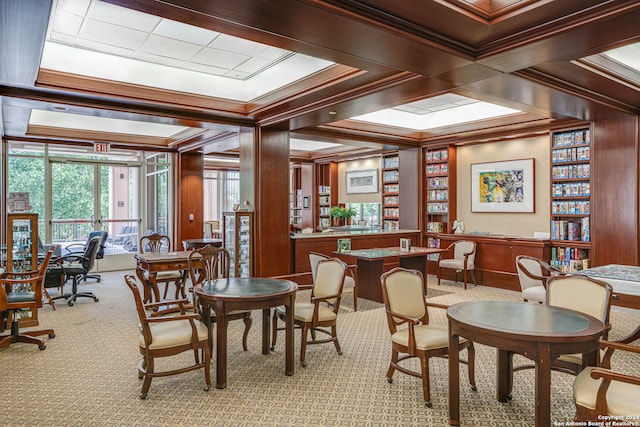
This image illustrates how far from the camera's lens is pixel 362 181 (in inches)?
448

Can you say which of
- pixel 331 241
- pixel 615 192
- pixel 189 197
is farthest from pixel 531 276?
pixel 189 197

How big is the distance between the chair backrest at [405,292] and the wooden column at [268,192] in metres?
3.52

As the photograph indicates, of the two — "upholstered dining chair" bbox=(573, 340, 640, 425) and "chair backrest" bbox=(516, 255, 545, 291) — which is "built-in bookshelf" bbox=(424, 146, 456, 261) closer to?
"chair backrest" bbox=(516, 255, 545, 291)

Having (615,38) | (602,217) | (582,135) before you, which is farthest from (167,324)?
(582,135)

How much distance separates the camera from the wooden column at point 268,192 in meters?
6.76

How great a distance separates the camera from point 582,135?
664cm

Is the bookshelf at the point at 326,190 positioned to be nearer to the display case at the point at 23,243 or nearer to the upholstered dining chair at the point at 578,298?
the display case at the point at 23,243

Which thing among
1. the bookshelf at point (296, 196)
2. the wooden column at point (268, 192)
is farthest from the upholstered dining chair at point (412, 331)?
the bookshelf at point (296, 196)

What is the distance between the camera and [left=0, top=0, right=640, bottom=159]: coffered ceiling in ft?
9.76

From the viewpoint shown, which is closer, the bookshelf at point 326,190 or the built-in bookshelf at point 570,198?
the built-in bookshelf at point 570,198

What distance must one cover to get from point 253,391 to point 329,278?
4.80 feet

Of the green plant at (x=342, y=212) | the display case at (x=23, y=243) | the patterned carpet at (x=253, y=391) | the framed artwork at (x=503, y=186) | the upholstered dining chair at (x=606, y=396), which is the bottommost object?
the patterned carpet at (x=253, y=391)

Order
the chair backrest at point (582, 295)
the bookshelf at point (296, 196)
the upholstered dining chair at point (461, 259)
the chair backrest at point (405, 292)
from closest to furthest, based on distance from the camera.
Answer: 1. the chair backrest at point (582, 295)
2. the chair backrest at point (405, 292)
3. the upholstered dining chair at point (461, 259)
4. the bookshelf at point (296, 196)

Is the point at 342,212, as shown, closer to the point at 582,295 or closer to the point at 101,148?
the point at 101,148
